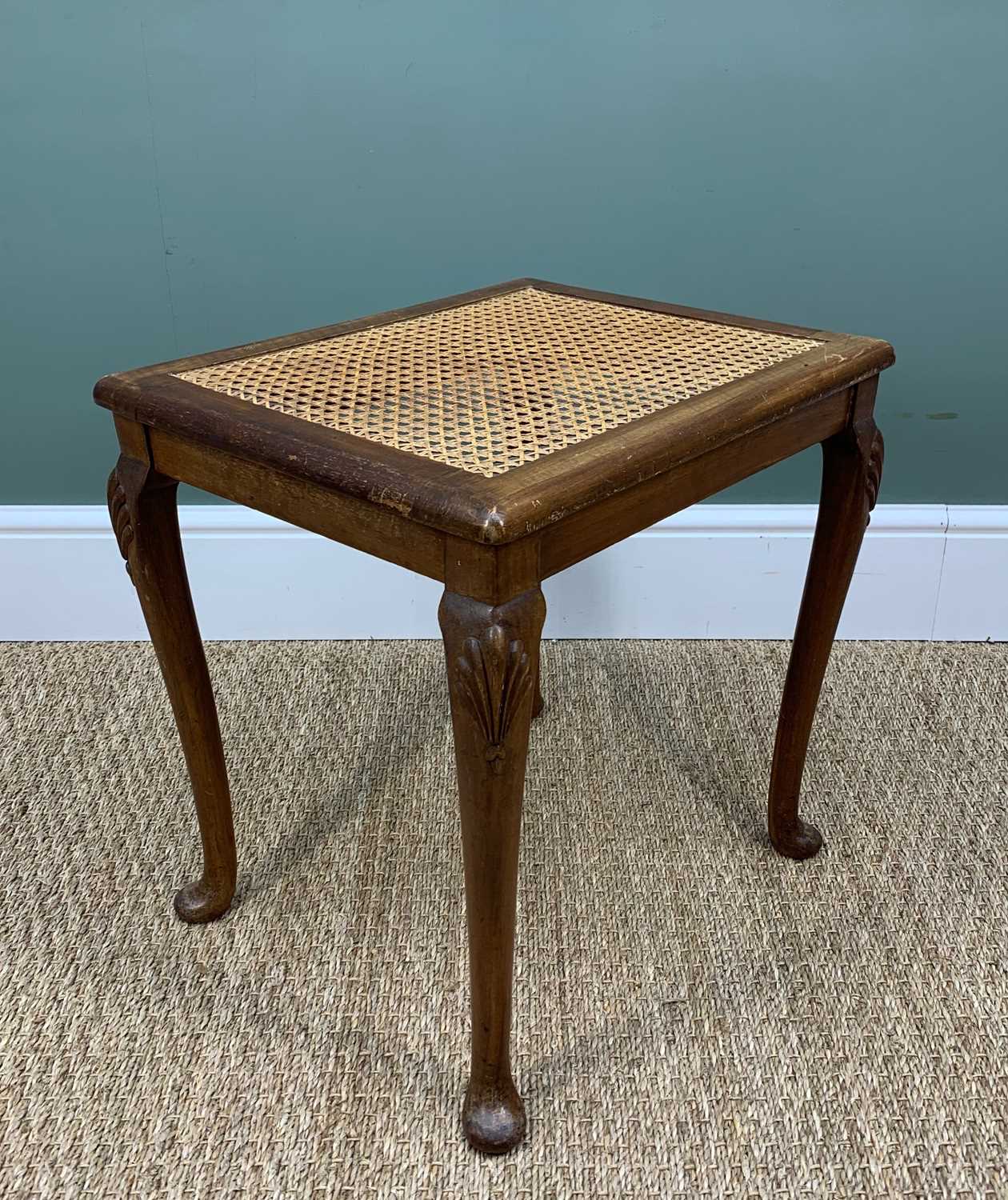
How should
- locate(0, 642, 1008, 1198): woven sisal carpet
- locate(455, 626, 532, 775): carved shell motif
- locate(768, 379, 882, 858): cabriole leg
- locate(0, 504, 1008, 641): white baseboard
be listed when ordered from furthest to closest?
locate(0, 504, 1008, 641): white baseboard < locate(768, 379, 882, 858): cabriole leg < locate(0, 642, 1008, 1198): woven sisal carpet < locate(455, 626, 532, 775): carved shell motif

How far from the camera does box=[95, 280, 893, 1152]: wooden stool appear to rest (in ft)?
2.18

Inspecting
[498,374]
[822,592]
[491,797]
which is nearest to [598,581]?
[822,592]

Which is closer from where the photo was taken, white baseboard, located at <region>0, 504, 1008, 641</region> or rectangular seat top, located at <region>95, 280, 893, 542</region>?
rectangular seat top, located at <region>95, 280, 893, 542</region>

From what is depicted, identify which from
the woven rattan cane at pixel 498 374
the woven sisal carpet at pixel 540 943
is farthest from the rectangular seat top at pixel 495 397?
the woven sisal carpet at pixel 540 943

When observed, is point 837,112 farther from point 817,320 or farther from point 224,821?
point 224,821

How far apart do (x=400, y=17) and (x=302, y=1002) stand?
1.01 metres

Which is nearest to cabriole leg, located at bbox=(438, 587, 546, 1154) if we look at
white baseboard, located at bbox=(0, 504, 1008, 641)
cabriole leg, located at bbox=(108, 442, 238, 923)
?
cabriole leg, located at bbox=(108, 442, 238, 923)

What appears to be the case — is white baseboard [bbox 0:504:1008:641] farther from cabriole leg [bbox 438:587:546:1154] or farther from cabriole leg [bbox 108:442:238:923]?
cabriole leg [bbox 438:587:546:1154]

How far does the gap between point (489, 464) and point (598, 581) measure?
2.63 ft

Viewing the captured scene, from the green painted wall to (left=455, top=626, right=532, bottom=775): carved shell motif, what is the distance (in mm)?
794

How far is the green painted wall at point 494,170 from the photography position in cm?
123

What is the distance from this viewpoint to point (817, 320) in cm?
136

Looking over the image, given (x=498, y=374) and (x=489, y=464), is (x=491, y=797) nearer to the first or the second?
(x=489, y=464)

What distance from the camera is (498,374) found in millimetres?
837
